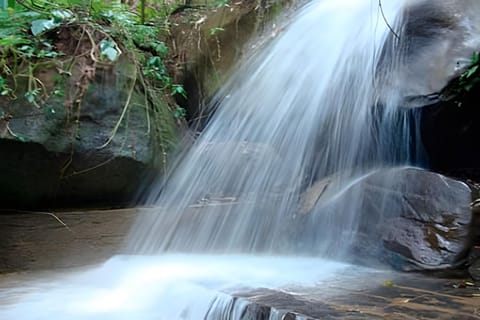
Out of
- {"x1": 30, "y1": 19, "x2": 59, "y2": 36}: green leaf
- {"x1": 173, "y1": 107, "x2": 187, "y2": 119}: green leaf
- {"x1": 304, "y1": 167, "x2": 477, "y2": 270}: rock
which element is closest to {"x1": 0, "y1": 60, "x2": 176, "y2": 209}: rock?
{"x1": 30, "y1": 19, "x2": 59, "y2": 36}: green leaf

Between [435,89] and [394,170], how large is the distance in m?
0.59

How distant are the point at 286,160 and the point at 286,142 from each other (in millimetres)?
146

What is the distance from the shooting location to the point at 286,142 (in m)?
3.98

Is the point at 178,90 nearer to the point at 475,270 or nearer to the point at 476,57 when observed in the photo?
the point at 476,57

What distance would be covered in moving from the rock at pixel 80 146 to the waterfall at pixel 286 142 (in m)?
0.33

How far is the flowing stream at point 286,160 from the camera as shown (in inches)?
117

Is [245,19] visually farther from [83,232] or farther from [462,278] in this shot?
[462,278]

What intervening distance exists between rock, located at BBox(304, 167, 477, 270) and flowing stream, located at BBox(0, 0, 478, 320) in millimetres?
34

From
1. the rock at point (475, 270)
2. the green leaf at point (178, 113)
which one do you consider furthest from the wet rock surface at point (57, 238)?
the rock at point (475, 270)

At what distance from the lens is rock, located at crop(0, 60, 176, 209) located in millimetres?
3090

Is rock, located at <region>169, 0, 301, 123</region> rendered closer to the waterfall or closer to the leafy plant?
the waterfall

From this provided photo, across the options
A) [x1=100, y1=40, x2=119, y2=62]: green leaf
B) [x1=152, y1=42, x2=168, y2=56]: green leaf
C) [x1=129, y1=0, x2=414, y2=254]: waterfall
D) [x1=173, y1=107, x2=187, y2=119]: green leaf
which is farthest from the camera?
[x1=152, y1=42, x2=168, y2=56]: green leaf

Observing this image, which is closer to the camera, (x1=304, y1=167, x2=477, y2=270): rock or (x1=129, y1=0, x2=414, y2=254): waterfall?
(x1=304, y1=167, x2=477, y2=270): rock

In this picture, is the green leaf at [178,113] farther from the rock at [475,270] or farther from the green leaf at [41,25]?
the rock at [475,270]
